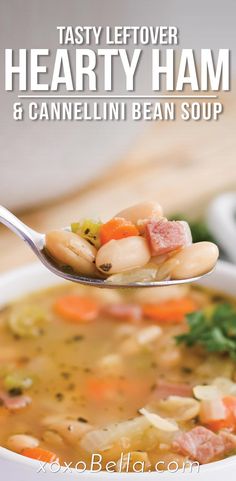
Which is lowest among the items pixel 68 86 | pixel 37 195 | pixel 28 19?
pixel 37 195

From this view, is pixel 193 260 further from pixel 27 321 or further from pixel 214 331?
pixel 27 321

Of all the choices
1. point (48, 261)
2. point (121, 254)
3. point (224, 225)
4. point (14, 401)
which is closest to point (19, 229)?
point (48, 261)

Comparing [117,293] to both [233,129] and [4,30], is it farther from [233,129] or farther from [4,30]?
[233,129]

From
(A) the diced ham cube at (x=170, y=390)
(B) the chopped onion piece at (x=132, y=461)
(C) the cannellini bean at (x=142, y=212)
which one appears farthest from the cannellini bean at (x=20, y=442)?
(C) the cannellini bean at (x=142, y=212)

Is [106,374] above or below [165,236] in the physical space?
below

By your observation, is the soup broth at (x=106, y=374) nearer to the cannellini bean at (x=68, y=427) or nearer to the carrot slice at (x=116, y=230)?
the cannellini bean at (x=68, y=427)

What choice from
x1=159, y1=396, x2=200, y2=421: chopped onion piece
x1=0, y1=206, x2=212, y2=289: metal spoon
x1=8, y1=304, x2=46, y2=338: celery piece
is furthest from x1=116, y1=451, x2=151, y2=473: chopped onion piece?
x1=8, y1=304, x2=46, y2=338: celery piece

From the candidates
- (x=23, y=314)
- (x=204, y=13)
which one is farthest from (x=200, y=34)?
(x=23, y=314)
